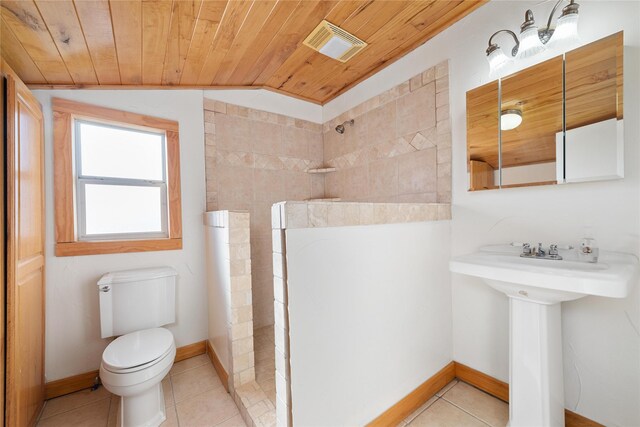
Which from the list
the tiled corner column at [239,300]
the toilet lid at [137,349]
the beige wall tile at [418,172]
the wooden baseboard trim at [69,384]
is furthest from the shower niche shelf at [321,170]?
the wooden baseboard trim at [69,384]

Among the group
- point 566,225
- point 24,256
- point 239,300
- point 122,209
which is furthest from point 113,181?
point 566,225

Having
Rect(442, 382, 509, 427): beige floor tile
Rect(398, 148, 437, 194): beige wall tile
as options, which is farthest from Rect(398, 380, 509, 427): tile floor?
Rect(398, 148, 437, 194): beige wall tile

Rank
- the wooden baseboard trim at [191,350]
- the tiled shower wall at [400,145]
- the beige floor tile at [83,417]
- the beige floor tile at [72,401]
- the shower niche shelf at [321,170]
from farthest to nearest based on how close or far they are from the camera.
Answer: the shower niche shelf at [321,170] → the wooden baseboard trim at [191,350] → the tiled shower wall at [400,145] → the beige floor tile at [72,401] → the beige floor tile at [83,417]

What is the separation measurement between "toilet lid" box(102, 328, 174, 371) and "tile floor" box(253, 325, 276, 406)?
0.64 m

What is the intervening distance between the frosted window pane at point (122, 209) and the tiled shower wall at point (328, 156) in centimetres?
44

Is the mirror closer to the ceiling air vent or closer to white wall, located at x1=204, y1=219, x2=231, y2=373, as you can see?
the ceiling air vent

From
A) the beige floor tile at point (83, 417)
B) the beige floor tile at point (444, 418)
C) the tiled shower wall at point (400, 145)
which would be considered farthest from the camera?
the tiled shower wall at point (400, 145)

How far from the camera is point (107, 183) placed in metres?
1.97

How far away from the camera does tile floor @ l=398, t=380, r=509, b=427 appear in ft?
4.67

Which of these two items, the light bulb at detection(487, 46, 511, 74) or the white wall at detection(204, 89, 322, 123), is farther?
the white wall at detection(204, 89, 322, 123)

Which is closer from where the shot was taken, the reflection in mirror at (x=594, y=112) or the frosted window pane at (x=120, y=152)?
the reflection in mirror at (x=594, y=112)

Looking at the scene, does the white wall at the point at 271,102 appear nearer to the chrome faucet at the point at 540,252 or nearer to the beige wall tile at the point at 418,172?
the beige wall tile at the point at 418,172

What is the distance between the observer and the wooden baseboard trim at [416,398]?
1.37 metres

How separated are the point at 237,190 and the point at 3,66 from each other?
1.50 metres
